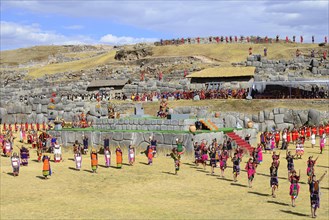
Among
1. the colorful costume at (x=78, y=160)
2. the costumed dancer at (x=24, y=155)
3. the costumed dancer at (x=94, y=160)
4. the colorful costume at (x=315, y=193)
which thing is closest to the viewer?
the colorful costume at (x=315, y=193)

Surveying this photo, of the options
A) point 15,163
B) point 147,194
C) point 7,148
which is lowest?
point 147,194

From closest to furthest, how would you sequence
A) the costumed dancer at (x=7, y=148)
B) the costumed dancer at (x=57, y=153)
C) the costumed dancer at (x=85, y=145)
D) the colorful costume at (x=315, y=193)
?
the colorful costume at (x=315, y=193), the costumed dancer at (x=57, y=153), the costumed dancer at (x=7, y=148), the costumed dancer at (x=85, y=145)

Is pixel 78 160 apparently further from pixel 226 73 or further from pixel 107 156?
pixel 226 73

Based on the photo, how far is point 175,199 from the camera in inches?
861

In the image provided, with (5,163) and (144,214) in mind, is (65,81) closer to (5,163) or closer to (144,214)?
(5,163)

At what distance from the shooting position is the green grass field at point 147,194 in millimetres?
19312

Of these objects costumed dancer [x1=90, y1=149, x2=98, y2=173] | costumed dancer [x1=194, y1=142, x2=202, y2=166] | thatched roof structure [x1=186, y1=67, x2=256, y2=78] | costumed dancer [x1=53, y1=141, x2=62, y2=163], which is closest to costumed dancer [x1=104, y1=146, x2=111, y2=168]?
costumed dancer [x1=90, y1=149, x2=98, y2=173]

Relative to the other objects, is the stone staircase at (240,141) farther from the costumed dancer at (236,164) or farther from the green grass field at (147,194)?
the costumed dancer at (236,164)

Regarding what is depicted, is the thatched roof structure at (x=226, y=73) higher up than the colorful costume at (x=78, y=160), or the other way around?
the thatched roof structure at (x=226, y=73)

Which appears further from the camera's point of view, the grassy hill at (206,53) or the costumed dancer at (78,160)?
the grassy hill at (206,53)

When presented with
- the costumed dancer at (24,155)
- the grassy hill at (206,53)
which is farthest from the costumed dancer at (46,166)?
the grassy hill at (206,53)

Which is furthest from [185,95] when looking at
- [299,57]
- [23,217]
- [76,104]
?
[23,217]

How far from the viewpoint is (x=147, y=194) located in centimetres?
2295

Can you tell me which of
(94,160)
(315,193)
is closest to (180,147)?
(94,160)
